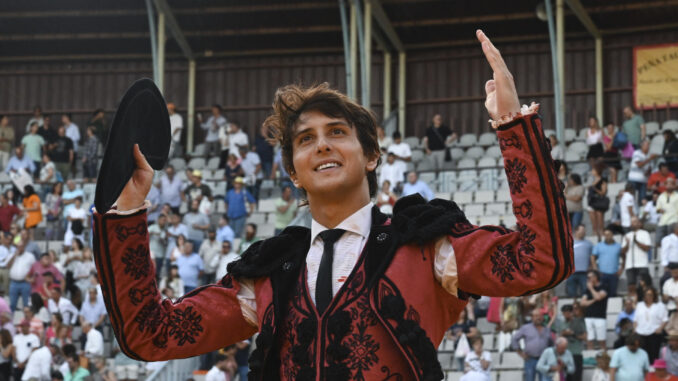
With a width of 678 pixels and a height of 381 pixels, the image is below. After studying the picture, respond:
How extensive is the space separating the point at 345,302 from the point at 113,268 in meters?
0.63

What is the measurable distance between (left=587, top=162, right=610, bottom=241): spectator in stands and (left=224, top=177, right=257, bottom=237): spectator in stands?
4.83 metres

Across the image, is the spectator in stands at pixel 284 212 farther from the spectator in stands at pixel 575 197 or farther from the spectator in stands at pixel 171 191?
the spectator in stands at pixel 575 197

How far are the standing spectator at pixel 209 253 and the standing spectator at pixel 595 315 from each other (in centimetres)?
470

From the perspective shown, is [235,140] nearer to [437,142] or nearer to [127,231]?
[437,142]

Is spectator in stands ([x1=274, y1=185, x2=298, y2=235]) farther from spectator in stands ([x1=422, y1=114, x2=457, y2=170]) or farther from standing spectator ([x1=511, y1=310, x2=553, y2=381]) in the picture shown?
standing spectator ([x1=511, y1=310, x2=553, y2=381])

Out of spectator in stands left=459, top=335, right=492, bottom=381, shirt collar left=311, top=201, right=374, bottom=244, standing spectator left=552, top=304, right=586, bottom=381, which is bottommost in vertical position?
spectator in stands left=459, top=335, right=492, bottom=381

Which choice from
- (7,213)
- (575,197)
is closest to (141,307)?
(575,197)

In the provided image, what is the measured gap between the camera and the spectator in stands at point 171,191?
18297mm

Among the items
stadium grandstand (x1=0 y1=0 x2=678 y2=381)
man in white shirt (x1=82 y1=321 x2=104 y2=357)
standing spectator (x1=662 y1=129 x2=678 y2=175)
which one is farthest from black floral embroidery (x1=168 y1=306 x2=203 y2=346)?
standing spectator (x1=662 y1=129 x2=678 y2=175)

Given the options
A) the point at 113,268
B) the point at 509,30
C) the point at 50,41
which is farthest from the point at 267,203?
the point at 113,268

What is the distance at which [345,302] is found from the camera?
132 inches

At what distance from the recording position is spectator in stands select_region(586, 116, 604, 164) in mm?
18531

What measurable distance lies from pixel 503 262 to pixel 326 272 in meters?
0.53

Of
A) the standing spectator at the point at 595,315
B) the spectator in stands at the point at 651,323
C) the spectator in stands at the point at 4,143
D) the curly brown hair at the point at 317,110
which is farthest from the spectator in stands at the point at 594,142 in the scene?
the curly brown hair at the point at 317,110
